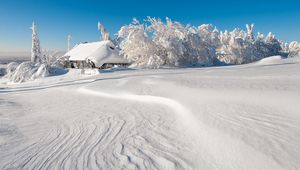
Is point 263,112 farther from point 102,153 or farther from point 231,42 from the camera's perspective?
point 231,42

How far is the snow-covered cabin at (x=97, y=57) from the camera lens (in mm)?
28234

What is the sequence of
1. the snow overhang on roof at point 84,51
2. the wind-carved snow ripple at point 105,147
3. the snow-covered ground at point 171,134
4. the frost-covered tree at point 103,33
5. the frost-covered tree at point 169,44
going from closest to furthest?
the snow-covered ground at point 171,134
the wind-carved snow ripple at point 105,147
the frost-covered tree at point 169,44
the snow overhang on roof at point 84,51
the frost-covered tree at point 103,33

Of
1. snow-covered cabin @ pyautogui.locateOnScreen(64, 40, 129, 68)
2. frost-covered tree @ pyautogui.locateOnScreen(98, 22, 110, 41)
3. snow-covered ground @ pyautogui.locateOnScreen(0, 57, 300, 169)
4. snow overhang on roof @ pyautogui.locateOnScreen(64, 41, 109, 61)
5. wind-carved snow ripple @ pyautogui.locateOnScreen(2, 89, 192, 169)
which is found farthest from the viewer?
frost-covered tree @ pyautogui.locateOnScreen(98, 22, 110, 41)

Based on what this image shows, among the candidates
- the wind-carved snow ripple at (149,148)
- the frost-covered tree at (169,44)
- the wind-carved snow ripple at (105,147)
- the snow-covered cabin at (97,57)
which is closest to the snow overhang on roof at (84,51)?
the snow-covered cabin at (97,57)

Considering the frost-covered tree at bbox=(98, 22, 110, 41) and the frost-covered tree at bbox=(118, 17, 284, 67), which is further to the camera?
the frost-covered tree at bbox=(98, 22, 110, 41)

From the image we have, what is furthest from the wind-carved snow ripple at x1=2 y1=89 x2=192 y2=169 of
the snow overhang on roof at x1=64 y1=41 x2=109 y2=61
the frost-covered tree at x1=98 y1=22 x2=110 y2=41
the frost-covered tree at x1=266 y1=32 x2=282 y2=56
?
the frost-covered tree at x1=266 y1=32 x2=282 y2=56

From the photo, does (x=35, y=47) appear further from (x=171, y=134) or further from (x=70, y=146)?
(x=171, y=134)

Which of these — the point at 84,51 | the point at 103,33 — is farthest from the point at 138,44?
the point at 103,33

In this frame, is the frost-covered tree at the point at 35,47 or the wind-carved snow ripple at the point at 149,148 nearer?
the wind-carved snow ripple at the point at 149,148

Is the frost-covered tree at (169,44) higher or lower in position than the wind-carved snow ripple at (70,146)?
higher

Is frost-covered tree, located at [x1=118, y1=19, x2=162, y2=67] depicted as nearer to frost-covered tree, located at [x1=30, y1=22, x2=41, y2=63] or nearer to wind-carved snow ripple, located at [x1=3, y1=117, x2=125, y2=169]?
wind-carved snow ripple, located at [x1=3, y1=117, x2=125, y2=169]

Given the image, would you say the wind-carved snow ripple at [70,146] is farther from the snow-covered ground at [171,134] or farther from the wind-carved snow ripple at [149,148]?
the wind-carved snow ripple at [149,148]

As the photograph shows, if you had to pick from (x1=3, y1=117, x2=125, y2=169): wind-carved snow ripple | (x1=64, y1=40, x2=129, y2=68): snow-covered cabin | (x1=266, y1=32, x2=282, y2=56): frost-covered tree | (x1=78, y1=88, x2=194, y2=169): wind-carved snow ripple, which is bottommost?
(x1=3, y1=117, x2=125, y2=169): wind-carved snow ripple

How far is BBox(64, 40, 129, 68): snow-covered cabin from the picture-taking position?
28.2 metres
